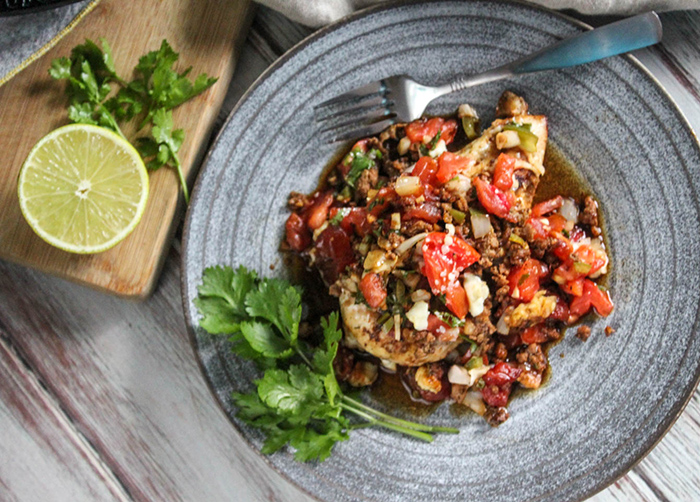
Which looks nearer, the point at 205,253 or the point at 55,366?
the point at 205,253

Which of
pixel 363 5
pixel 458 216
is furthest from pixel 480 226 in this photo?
pixel 363 5

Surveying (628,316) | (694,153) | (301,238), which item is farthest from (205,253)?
(694,153)

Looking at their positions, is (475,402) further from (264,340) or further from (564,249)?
(264,340)

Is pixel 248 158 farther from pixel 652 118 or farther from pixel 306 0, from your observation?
pixel 652 118

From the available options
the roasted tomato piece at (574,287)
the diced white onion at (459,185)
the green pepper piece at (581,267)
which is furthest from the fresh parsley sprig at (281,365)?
the green pepper piece at (581,267)

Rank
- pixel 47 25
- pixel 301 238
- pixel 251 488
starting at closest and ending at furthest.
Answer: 1. pixel 47 25
2. pixel 301 238
3. pixel 251 488

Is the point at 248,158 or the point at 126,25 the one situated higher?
the point at 126,25

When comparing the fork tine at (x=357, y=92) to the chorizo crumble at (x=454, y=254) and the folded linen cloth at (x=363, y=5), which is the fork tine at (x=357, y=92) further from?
the folded linen cloth at (x=363, y=5)
